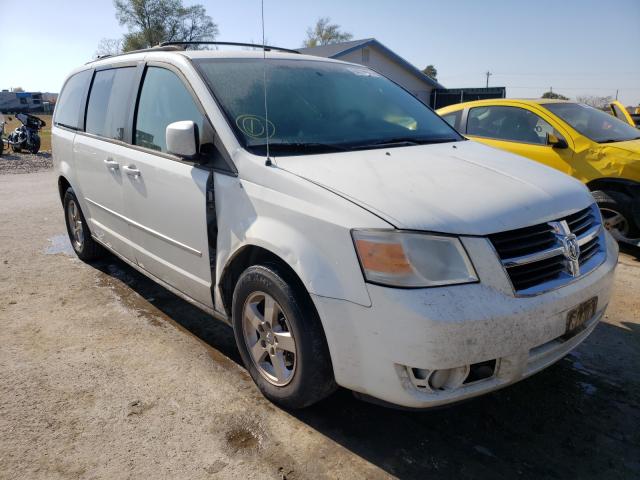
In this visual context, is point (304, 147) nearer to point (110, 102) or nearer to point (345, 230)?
point (345, 230)

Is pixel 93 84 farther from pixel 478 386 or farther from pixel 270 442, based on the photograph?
pixel 478 386

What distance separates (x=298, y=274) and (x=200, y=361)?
1318 mm

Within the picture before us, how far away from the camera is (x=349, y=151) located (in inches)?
111

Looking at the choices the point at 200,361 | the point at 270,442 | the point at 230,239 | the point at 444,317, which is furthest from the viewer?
the point at 200,361

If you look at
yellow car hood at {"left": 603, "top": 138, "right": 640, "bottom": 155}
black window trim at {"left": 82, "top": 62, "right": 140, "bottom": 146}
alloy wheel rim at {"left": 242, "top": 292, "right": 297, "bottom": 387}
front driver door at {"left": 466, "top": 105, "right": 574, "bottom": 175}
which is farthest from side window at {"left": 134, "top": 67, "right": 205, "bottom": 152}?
yellow car hood at {"left": 603, "top": 138, "right": 640, "bottom": 155}

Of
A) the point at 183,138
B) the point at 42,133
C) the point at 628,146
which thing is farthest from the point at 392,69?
the point at 183,138

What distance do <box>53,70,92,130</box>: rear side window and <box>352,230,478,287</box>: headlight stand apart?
368 cm

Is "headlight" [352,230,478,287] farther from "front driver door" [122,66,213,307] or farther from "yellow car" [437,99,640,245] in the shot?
"yellow car" [437,99,640,245]

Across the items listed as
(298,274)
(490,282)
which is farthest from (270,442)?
(490,282)

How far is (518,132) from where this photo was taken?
614 centimetres

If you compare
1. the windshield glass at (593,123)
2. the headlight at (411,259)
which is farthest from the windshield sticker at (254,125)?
the windshield glass at (593,123)

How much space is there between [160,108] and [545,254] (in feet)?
8.26

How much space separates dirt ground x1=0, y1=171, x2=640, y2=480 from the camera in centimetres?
229

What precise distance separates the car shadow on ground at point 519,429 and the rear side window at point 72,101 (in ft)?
12.1
